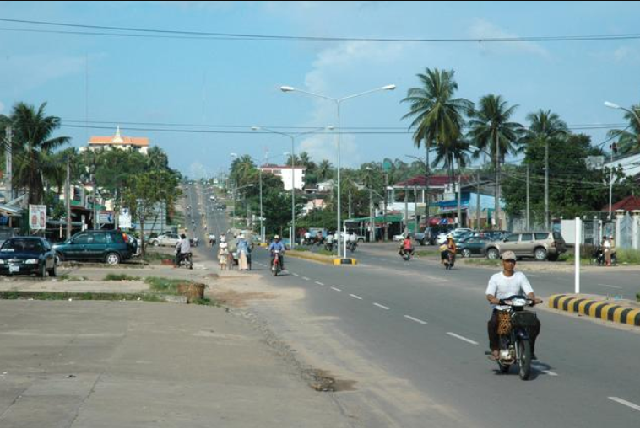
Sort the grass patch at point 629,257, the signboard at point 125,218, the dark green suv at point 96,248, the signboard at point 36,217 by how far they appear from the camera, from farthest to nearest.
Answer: the signboard at point 125,218, the grass patch at point 629,257, the signboard at point 36,217, the dark green suv at point 96,248

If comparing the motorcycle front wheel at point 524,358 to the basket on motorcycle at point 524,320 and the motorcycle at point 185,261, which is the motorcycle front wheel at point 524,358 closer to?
the basket on motorcycle at point 524,320

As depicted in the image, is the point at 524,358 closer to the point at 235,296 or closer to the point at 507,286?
the point at 507,286

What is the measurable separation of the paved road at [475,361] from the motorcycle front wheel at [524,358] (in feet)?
0.42

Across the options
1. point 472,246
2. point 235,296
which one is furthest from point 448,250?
point 472,246

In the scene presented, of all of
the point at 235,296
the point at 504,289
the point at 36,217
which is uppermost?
the point at 36,217

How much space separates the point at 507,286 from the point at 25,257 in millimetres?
25049

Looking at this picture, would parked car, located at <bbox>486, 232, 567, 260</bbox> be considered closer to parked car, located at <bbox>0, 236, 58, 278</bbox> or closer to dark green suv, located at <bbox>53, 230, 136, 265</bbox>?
dark green suv, located at <bbox>53, 230, 136, 265</bbox>

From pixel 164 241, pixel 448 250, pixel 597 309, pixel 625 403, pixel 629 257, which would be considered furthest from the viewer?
pixel 164 241

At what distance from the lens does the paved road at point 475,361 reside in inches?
390

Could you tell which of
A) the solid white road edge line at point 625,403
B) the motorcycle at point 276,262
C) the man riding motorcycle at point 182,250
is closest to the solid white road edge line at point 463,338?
the solid white road edge line at point 625,403

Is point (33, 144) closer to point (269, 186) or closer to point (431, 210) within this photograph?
point (431, 210)

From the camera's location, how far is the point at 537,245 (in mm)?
56031

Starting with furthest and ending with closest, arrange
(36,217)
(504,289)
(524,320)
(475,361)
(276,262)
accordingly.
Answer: (36,217) → (276,262) → (475,361) → (504,289) → (524,320)

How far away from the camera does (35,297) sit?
23547 millimetres
